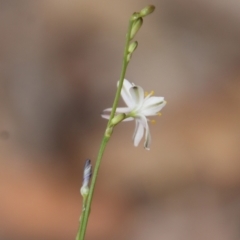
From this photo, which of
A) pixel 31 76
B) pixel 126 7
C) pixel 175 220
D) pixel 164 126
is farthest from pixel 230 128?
pixel 31 76

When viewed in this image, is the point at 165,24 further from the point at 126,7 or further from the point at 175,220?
the point at 175,220

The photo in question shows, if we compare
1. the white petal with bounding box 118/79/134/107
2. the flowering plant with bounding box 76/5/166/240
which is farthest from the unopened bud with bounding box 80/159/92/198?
the white petal with bounding box 118/79/134/107

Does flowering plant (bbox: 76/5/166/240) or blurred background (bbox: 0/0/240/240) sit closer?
flowering plant (bbox: 76/5/166/240)

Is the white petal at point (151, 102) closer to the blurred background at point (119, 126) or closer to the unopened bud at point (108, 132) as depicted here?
the unopened bud at point (108, 132)

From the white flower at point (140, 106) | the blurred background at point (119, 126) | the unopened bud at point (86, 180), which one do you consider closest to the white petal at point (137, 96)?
the white flower at point (140, 106)

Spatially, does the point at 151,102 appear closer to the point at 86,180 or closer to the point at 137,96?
the point at 137,96

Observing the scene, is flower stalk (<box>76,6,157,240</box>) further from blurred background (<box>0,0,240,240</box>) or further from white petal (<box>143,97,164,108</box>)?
blurred background (<box>0,0,240,240</box>)
